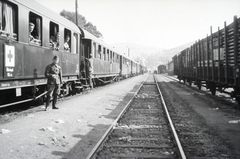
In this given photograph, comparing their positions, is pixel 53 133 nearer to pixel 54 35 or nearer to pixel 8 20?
pixel 8 20

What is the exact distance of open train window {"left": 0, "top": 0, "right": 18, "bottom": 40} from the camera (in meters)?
5.39

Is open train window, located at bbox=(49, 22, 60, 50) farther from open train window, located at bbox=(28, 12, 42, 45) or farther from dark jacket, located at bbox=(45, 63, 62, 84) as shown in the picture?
dark jacket, located at bbox=(45, 63, 62, 84)

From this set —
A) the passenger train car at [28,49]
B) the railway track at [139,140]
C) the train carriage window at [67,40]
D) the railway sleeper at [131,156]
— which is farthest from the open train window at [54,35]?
the railway sleeper at [131,156]

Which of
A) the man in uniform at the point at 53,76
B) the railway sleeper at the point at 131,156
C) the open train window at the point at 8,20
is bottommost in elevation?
the railway sleeper at the point at 131,156

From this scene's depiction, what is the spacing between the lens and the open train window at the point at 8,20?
539 centimetres

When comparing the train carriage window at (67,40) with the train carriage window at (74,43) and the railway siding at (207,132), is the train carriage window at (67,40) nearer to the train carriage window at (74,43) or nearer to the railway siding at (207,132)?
the train carriage window at (74,43)

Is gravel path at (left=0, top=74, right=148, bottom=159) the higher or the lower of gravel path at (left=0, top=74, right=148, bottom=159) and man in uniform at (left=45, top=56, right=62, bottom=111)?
the lower

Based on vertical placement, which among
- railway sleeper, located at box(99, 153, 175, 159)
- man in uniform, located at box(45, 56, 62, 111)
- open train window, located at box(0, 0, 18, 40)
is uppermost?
open train window, located at box(0, 0, 18, 40)

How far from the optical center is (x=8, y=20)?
5.66 meters

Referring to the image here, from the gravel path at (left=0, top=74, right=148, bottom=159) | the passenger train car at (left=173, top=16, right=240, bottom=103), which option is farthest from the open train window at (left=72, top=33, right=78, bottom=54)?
the passenger train car at (left=173, top=16, right=240, bottom=103)

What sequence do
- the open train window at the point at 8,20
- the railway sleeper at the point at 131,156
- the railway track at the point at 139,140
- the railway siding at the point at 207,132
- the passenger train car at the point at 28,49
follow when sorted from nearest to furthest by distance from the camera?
the railway sleeper at the point at 131,156 < the railway track at the point at 139,140 < the railway siding at the point at 207,132 < the open train window at the point at 8,20 < the passenger train car at the point at 28,49

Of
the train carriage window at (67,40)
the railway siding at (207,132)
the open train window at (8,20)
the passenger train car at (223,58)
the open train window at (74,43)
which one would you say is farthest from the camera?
the open train window at (74,43)

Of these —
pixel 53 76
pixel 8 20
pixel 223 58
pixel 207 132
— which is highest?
pixel 8 20

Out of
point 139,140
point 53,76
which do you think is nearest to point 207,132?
point 139,140
